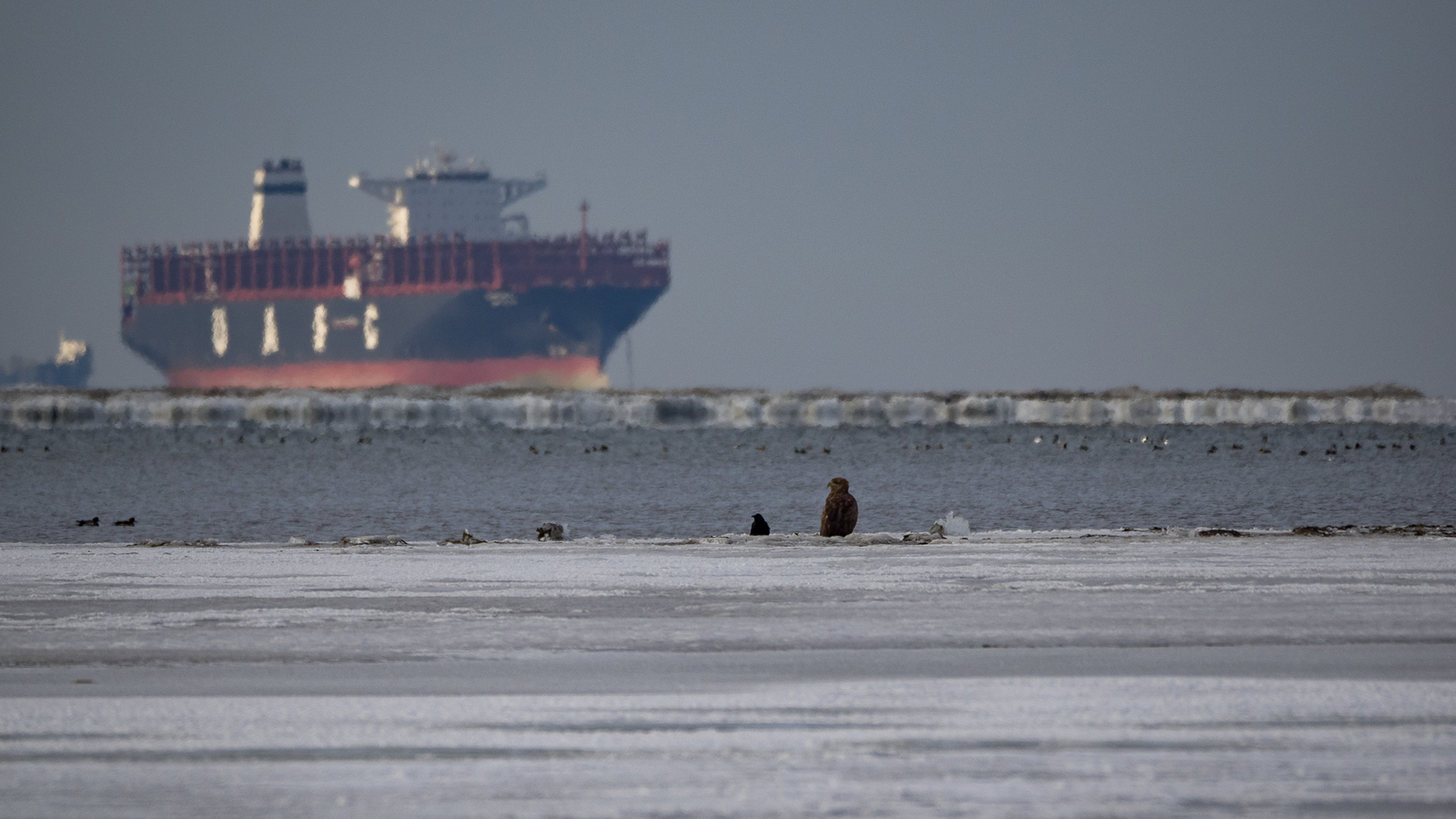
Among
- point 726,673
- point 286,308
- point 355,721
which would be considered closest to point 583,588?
point 726,673

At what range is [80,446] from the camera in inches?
1991

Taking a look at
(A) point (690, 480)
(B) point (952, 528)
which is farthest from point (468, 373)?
(B) point (952, 528)

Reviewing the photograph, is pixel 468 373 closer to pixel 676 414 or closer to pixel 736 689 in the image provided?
pixel 676 414

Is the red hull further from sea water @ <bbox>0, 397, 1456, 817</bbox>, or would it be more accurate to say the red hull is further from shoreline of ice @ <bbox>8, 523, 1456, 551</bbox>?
sea water @ <bbox>0, 397, 1456, 817</bbox>

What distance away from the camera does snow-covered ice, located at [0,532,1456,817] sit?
3.44 m

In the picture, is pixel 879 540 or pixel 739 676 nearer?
pixel 739 676

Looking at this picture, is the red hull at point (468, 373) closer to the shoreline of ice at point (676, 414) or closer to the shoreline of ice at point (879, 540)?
the shoreline of ice at point (676, 414)

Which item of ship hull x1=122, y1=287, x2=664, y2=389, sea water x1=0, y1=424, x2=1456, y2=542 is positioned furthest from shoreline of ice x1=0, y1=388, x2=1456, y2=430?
ship hull x1=122, y1=287, x2=664, y2=389

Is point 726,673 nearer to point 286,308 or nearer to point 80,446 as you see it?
point 80,446

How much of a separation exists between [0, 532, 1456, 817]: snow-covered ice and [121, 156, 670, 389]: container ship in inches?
4467

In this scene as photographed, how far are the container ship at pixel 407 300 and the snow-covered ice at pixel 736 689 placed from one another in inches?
4467

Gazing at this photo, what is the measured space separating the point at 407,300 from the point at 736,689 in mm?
123750

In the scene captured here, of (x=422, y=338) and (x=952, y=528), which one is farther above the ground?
(x=422, y=338)

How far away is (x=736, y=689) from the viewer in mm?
4645
